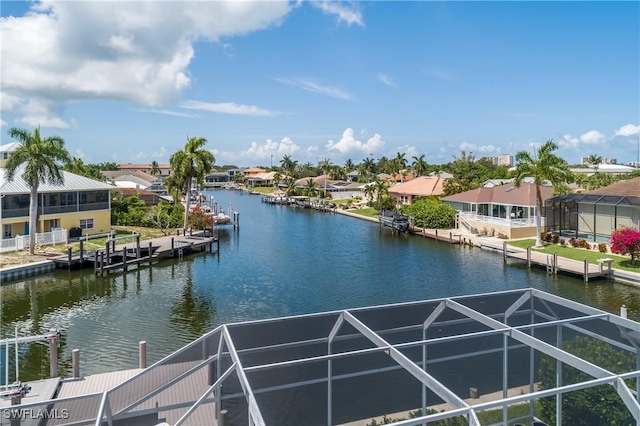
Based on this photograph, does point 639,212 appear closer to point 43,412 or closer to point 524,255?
point 524,255

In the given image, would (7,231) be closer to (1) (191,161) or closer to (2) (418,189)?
(1) (191,161)

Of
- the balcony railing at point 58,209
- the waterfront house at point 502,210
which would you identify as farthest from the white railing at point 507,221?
the balcony railing at point 58,209

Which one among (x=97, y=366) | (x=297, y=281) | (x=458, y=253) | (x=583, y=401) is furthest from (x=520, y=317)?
(x=458, y=253)

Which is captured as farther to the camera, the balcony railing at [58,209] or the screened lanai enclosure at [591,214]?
the balcony railing at [58,209]

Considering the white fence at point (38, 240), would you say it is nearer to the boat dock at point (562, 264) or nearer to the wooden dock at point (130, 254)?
the wooden dock at point (130, 254)

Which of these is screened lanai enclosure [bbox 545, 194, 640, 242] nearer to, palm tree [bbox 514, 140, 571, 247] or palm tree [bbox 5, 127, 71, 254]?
palm tree [bbox 514, 140, 571, 247]
